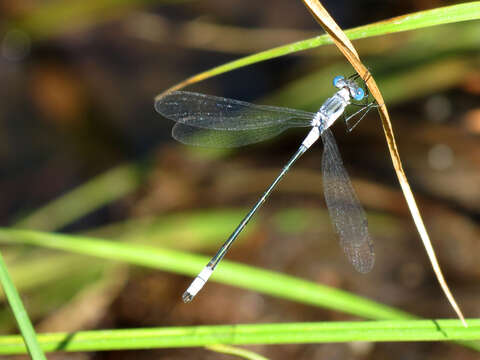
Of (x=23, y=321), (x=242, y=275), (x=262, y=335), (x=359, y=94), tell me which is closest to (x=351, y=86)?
(x=359, y=94)

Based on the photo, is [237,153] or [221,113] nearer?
[221,113]

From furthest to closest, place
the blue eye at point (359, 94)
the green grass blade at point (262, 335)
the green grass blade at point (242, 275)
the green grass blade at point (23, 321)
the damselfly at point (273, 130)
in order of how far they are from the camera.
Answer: the blue eye at point (359, 94) → the damselfly at point (273, 130) → the green grass blade at point (242, 275) → the green grass blade at point (262, 335) → the green grass blade at point (23, 321)

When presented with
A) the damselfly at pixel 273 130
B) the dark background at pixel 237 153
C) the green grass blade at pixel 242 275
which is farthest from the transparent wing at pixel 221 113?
the dark background at pixel 237 153

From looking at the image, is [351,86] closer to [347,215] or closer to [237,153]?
[347,215]

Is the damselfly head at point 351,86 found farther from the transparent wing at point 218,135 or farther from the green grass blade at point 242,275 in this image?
the green grass blade at point 242,275

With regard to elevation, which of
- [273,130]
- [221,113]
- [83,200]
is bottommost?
[83,200]

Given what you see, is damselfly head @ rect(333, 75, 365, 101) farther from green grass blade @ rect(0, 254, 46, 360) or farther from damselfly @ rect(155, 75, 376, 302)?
green grass blade @ rect(0, 254, 46, 360)
